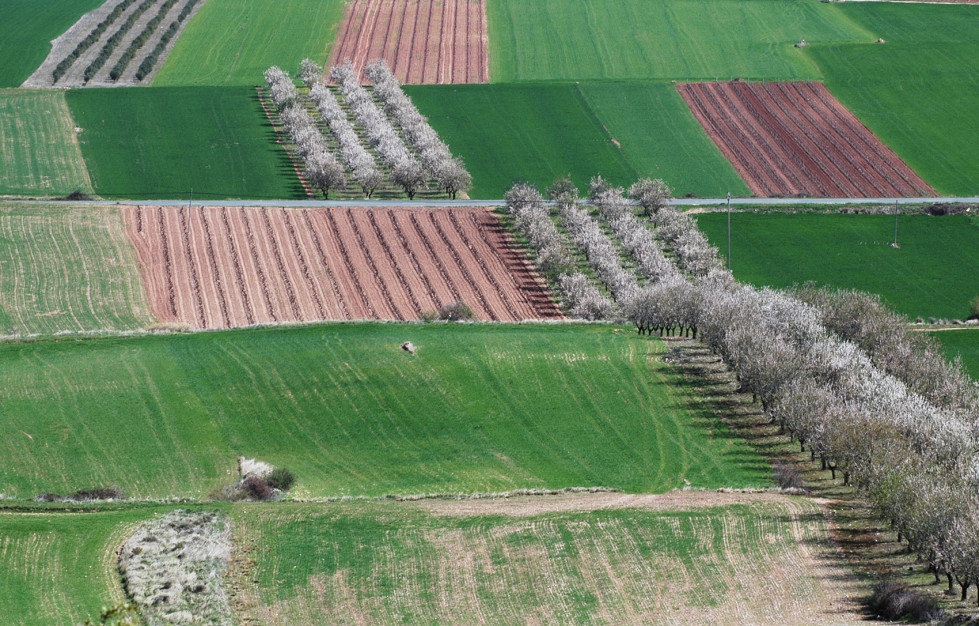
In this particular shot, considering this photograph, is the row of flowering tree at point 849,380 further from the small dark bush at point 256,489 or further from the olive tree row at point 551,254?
the small dark bush at point 256,489

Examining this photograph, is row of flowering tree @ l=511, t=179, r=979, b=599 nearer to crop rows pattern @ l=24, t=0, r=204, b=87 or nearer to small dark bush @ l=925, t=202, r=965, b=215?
small dark bush @ l=925, t=202, r=965, b=215

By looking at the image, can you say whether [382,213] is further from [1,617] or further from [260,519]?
[1,617]

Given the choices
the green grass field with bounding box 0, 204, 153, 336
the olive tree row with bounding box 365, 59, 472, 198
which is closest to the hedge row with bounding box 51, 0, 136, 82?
the olive tree row with bounding box 365, 59, 472, 198

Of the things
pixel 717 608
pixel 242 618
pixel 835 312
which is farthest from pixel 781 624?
pixel 835 312

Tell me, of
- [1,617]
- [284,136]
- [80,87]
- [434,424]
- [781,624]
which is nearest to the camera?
[1,617]

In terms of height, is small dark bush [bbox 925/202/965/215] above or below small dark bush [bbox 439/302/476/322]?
above

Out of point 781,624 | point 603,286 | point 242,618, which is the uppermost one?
point 781,624
